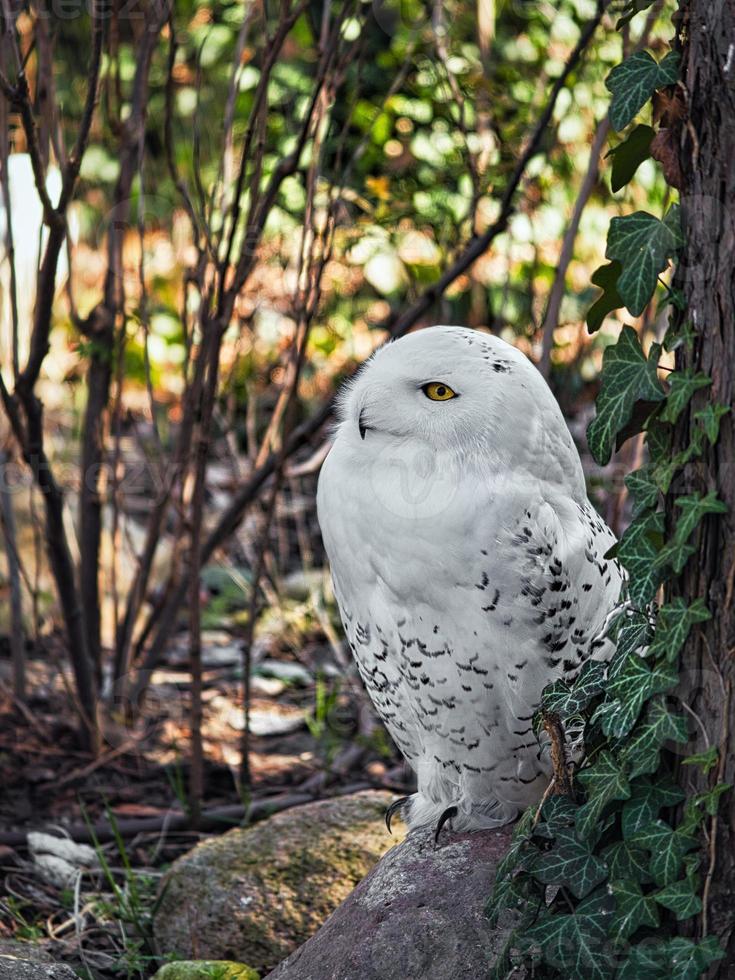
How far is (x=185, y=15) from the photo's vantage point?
639 centimetres

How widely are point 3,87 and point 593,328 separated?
141 centimetres

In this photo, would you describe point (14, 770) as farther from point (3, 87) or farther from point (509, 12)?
point (509, 12)

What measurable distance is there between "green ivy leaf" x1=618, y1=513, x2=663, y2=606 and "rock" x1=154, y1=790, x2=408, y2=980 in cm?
137

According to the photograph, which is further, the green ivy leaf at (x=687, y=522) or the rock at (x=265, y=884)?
the rock at (x=265, y=884)

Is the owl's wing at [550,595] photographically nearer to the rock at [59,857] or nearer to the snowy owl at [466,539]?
the snowy owl at [466,539]

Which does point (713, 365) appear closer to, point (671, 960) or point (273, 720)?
point (671, 960)

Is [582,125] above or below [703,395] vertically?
above

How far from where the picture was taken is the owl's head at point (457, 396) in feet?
7.00

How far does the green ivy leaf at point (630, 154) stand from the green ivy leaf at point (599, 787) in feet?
2.75

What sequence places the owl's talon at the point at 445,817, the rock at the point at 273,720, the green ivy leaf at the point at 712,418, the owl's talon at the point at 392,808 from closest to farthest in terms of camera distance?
the green ivy leaf at the point at 712,418 < the owl's talon at the point at 445,817 < the owl's talon at the point at 392,808 < the rock at the point at 273,720

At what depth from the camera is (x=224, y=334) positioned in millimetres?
3023

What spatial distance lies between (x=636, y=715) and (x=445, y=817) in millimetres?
930

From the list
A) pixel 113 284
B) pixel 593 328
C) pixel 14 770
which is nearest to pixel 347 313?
pixel 113 284

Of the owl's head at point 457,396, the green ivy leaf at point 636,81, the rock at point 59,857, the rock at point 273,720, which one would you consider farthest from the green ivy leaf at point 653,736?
the rock at point 273,720
